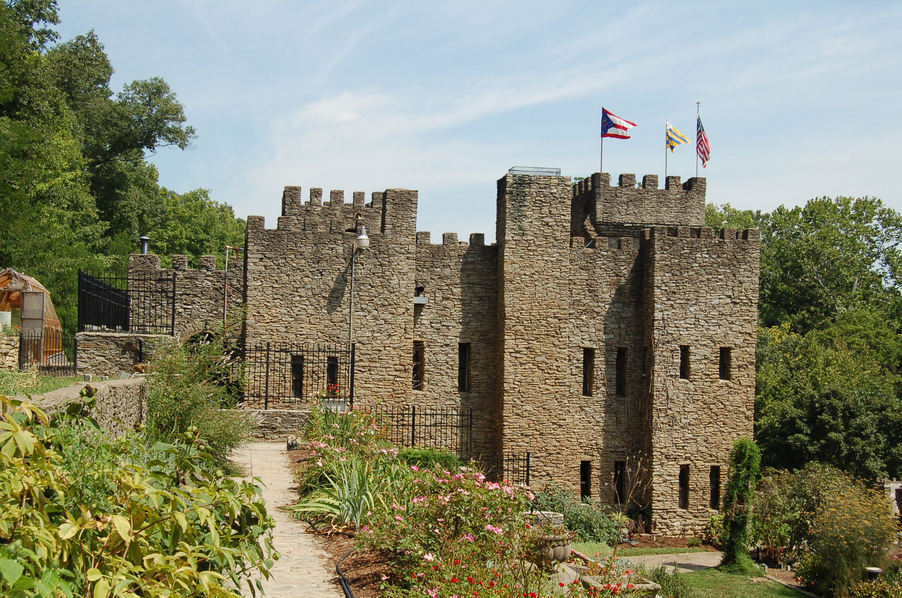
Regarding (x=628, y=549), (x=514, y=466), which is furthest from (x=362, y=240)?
(x=628, y=549)

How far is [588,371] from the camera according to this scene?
22969mm

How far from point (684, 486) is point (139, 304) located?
1493cm

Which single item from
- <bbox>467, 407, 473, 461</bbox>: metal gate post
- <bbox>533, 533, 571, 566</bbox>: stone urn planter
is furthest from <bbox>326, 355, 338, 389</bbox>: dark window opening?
<bbox>533, 533, 571, 566</bbox>: stone urn planter

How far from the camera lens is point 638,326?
75.7 ft

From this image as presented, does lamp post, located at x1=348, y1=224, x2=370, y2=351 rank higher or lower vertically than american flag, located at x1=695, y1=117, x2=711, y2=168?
lower

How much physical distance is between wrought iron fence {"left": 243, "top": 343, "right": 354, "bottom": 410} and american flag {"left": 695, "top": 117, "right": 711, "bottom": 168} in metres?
13.6

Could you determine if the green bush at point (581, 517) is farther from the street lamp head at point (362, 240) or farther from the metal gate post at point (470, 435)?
the street lamp head at point (362, 240)

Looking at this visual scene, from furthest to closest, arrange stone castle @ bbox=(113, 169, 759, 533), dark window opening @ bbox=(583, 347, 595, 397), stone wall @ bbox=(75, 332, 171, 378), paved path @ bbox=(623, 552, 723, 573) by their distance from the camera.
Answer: dark window opening @ bbox=(583, 347, 595, 397) < stone castle @ bbox=(113, 169, 759, 533) < paved path @ bbox=(623, 552, 723, 573) < stone wall @ bbox=(75, 332, 171, 378)

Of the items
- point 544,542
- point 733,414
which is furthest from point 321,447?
point 733,414

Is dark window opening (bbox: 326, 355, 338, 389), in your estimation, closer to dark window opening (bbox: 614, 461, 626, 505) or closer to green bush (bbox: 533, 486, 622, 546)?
green bush (bbox: 533, 486, 622, 546)

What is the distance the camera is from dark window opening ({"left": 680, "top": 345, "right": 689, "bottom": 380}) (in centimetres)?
2267

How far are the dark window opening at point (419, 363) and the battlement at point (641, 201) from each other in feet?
21.4

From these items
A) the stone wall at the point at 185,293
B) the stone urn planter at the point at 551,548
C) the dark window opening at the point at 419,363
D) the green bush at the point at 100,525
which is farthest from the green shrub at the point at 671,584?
the green bush at the point at 100,525

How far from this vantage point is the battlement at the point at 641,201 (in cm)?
2469
